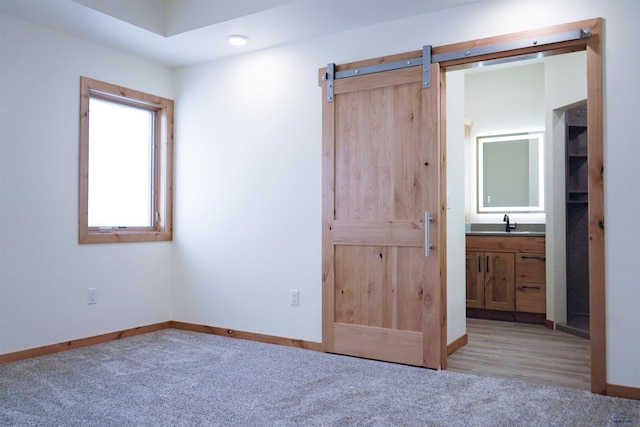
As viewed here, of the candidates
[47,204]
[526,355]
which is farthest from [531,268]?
[47,204]

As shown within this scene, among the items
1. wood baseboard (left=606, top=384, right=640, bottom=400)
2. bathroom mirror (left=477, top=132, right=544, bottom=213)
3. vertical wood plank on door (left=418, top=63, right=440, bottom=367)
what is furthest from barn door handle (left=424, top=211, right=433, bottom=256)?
bathroom mirror (left=477, top=132, right=544, bottom=213)

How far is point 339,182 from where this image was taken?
3557 millimetres

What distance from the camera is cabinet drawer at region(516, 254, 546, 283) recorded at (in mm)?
4820

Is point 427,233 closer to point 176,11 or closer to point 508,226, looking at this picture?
point 176,11

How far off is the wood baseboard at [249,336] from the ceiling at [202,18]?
221 cm

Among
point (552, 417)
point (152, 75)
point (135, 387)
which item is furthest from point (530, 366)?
point (152, 75)

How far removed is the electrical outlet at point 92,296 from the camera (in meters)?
3.79

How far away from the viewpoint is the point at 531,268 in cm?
488

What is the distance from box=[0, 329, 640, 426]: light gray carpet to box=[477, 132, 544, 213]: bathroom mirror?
3.02 meters

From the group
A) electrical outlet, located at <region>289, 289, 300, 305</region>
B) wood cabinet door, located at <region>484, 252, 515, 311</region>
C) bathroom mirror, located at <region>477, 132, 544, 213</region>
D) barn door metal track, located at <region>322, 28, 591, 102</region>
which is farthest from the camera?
bathroom mirror, located at <region>477, 132, 544, 213</region>

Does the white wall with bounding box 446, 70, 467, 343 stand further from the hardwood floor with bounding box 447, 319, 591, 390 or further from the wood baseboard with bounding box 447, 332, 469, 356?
the hardwood floor with bounding box 447, 319, 591, 390

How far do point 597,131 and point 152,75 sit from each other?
339 centimetres

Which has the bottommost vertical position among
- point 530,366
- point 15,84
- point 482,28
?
point 530,366

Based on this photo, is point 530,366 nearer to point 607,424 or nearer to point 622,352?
point 622,352
